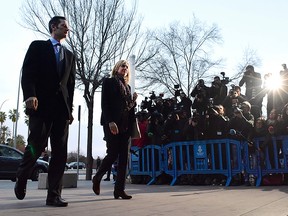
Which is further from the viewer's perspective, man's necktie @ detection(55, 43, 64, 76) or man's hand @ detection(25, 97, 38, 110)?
man's necktie @ detection(55, 43, 64, 76)

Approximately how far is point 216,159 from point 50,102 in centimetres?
593

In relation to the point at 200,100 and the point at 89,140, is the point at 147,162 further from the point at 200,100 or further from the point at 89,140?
the point at 89,140

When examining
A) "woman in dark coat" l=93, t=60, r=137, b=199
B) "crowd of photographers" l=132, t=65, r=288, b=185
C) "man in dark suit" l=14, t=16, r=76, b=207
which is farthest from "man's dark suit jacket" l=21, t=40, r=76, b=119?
"crowd of photographers" l=132, t=65, r=288, b=185

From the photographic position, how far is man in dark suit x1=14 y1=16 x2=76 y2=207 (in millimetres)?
3830

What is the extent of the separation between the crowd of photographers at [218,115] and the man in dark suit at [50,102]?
5.21m

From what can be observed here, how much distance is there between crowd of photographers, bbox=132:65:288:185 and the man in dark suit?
17.1ft

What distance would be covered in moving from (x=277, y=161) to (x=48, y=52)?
6.09 m

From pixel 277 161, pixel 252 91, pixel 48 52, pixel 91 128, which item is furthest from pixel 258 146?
pixel 91 128

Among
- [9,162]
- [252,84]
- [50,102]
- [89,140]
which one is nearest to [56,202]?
[50,102]

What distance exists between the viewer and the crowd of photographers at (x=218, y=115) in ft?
28.7

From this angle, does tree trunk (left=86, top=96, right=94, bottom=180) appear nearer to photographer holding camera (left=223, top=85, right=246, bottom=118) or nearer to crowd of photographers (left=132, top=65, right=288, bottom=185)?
crowd of photographers (left=132, top=65, right=288, bottom=185)

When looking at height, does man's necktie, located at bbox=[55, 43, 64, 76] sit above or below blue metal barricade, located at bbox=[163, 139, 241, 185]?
above

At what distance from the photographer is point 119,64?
5.34 meters

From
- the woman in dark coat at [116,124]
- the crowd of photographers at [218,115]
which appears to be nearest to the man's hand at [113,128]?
the woman in dark coat at [116,124]
